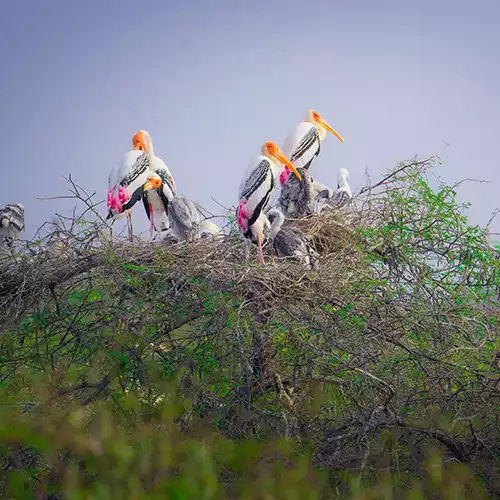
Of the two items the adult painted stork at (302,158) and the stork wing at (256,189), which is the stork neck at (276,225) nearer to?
the stork wing at (256,189)

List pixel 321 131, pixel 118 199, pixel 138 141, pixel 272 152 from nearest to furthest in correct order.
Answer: pixel 272 152 → pixel 118 199 → pixel 138 141 → pixel 321 131

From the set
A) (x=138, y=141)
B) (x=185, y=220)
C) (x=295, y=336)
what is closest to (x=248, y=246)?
(x=185, y=220)

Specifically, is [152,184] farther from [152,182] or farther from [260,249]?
[260,249]

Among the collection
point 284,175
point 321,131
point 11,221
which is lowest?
Answer: point 284,175

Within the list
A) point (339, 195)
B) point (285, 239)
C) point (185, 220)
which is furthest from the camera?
point (339, 195)

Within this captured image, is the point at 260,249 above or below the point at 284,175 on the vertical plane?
below

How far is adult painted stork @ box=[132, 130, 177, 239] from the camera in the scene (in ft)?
21.6

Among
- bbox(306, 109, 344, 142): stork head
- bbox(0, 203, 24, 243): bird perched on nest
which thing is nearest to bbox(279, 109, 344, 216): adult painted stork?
bbox(306, 109, 344, 142): stork head

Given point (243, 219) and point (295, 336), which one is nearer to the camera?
point (295, 336)

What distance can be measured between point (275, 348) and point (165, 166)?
2932 millimetres

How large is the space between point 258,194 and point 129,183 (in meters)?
1.43

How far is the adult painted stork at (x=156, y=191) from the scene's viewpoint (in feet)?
21.6

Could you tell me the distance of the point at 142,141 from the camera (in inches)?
273

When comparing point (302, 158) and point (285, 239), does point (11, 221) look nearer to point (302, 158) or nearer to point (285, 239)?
point (302, 158)
